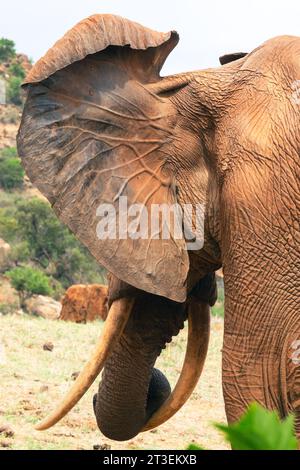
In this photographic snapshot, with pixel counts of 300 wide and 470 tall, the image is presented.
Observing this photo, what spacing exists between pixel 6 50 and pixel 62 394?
36245 millimetres

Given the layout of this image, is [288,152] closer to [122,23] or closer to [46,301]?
[122,23]

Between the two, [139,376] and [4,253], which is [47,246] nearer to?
[4,253]

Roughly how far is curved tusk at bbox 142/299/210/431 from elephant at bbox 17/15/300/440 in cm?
14

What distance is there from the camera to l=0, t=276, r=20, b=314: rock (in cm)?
1705

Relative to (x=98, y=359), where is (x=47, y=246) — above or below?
below

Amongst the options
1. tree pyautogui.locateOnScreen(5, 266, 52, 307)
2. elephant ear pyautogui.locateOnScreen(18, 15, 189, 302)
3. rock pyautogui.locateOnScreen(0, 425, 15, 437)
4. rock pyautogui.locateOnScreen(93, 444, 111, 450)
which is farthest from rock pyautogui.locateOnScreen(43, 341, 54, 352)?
tree pyautogui.locateOnScreen(5, 266, 52, 307)

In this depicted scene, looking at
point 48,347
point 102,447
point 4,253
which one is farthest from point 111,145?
point 4,253

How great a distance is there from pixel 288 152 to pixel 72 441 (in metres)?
2.46

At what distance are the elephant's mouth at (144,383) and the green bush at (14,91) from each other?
31791 millimetres

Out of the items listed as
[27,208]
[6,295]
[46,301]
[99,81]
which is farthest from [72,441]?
[27,208]

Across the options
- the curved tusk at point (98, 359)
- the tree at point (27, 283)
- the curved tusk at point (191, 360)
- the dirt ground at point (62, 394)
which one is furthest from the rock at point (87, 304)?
the tree at point (27, 283)

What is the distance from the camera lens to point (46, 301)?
17.2 metres

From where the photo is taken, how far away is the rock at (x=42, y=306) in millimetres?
16266

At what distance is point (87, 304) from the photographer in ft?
32.5
